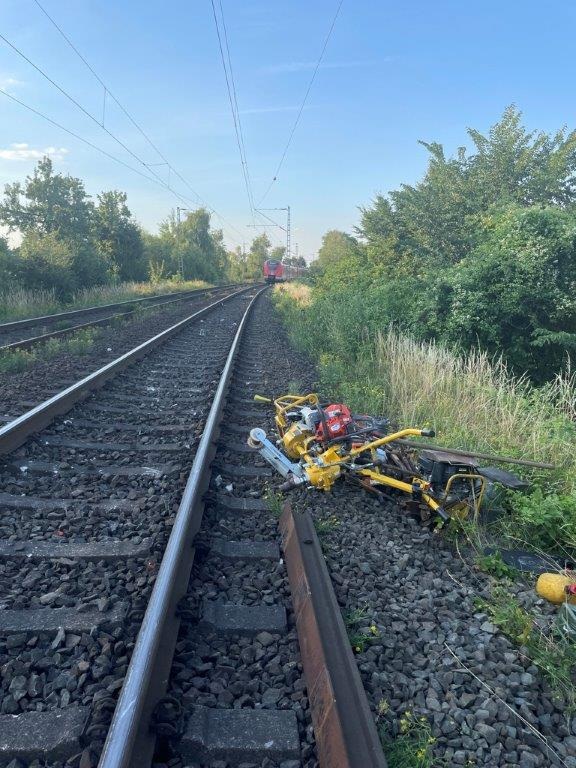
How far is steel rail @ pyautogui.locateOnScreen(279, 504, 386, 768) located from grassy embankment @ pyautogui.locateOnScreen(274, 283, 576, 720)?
3.30 feet

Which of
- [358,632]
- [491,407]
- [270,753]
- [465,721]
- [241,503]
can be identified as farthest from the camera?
[491,407]

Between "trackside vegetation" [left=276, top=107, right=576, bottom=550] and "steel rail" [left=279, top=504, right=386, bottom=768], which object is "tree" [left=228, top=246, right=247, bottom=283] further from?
"steel rail" [left=279, top=504, right=386, bottom=768]

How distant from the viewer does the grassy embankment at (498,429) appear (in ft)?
9.73

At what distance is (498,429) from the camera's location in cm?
591

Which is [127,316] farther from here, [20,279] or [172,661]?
[172,661]

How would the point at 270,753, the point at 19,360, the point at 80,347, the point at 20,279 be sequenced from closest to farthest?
the point at 270,753 → the point at 19,360 → the point at 80,347 → the point at 20,279

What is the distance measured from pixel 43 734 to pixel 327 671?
3.75ft

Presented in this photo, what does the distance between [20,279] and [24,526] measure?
20.7 meters

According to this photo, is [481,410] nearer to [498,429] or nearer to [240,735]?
[498,429]

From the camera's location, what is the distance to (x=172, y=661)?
249 cm

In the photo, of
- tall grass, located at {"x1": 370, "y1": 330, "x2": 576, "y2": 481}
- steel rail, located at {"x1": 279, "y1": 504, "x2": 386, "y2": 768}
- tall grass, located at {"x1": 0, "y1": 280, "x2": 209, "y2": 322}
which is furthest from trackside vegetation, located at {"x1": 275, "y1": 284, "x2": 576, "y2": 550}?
tall grass, located at {"x1": 0, "y1": 280, "x2": 209, "y2": 322}

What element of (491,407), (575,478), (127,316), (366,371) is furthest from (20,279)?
(575,478)

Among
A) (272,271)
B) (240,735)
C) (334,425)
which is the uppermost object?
(272,271)

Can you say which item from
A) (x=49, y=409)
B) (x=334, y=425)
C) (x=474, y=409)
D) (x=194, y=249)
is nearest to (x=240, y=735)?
(x=334, y=425)
